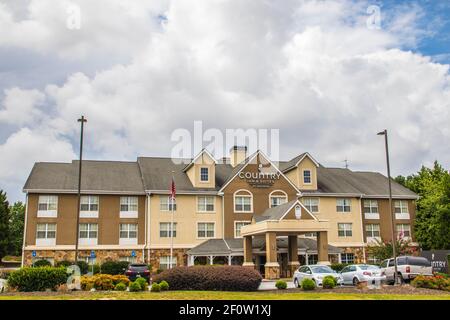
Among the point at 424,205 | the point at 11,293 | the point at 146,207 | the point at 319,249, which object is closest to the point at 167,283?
the point at 11,293

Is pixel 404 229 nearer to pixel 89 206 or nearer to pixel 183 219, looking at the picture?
pixel 183 219

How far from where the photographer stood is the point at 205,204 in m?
51.8

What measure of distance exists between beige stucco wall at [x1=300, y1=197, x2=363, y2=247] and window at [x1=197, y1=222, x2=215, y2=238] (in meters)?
11.1

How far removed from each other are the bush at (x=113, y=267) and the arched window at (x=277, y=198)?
15.7 m

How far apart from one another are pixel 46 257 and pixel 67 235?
104 inches

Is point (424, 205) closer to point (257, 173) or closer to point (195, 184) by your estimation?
point (257, 173)

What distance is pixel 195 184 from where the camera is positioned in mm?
Answer: 52125

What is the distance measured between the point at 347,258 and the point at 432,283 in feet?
91.2

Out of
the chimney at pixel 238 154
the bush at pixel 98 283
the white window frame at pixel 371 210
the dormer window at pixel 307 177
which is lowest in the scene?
the bush at pixel 98 283

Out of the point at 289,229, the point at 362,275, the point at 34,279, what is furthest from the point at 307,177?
the point at 34,279

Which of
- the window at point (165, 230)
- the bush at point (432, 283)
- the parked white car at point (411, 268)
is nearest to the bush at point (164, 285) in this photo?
the bush at point (432, 283)

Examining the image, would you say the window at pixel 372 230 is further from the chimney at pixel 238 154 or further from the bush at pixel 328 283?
the bush at pixel 328 283

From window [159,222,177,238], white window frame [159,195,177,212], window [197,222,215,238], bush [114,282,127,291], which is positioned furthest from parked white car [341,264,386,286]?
white window frame [159,195,177,212]

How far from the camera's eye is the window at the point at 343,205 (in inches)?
2170
